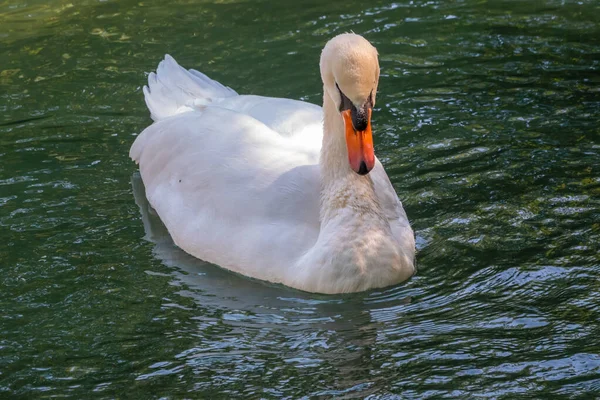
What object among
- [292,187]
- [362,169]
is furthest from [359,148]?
[292,187]

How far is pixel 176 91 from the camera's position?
9.30 metres

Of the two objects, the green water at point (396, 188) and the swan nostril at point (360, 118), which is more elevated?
the swan nostril at point (360, 118)

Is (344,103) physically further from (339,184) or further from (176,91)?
(176,91)

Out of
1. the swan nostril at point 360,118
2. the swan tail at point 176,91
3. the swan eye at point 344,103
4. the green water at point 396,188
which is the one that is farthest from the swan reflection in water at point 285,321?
the swan tail at point 176,91

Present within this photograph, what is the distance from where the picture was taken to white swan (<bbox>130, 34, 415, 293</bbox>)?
21.2 ft

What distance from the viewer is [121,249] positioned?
754 centimetres

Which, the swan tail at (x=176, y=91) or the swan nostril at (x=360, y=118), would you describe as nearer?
the swan nostril at (x=360, y=118)

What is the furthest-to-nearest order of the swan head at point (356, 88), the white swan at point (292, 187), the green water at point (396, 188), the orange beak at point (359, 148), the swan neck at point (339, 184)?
1. the swan neck at point (339, 184)
2. the white swan at point (292, 187)
3. the orange beak at point (359, 148)
4. the swan head at point (356, 88)
5. the green water at point (396, 188)

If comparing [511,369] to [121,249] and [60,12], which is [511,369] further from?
[60,12]

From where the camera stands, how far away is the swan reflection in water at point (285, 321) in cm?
580

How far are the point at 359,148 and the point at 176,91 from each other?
3351 millimetres

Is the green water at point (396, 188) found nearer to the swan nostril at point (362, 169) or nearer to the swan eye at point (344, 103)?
the swan nostril at point (362, 169)

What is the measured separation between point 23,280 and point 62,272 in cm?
27

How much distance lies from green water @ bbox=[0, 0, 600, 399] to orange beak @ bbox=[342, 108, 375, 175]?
84 cm
